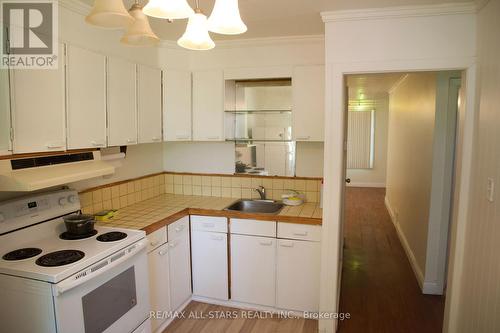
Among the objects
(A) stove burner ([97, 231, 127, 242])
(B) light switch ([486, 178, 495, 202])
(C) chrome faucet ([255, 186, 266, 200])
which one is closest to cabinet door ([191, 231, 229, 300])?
(C) chrome faucet ([255, 186, 266, 200])

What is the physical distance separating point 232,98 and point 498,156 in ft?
7.36

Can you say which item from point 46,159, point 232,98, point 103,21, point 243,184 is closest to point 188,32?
point 103,21

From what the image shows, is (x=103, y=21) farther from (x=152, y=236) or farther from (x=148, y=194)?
(x=148, y=194)

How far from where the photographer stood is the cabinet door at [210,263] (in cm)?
291

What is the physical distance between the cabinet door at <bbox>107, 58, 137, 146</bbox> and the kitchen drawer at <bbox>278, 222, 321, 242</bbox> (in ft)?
4.75

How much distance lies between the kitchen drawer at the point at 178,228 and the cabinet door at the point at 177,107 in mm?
821

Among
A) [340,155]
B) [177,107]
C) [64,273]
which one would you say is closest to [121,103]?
[177,107]

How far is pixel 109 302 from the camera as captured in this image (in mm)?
1942

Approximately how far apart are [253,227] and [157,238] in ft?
2.60

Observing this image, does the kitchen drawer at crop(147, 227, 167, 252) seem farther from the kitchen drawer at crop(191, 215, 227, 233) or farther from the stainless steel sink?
the stainless steel sink

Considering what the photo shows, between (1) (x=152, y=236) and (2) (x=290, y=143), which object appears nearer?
(1) (x=152, y=236)

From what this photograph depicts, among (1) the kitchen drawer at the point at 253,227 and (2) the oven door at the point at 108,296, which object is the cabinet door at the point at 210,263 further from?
(2) the oven door at the point at 108,296

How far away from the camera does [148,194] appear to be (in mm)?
3354

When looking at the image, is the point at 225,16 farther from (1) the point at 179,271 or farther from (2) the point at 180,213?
(1) the point at 179,271
